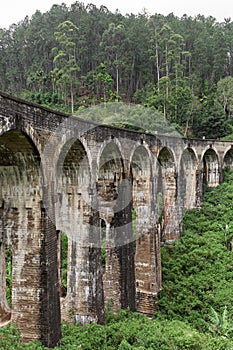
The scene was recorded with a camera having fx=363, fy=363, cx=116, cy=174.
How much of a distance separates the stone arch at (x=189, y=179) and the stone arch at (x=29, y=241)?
12.8 metres

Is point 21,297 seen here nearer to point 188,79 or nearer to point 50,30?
point 188,79

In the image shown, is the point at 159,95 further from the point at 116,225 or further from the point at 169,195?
the point at 116,225

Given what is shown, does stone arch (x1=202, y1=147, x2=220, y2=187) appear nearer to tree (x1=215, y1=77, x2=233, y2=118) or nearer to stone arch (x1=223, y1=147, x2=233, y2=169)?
stone arch (x1=223, y1=147, x2=233, y2=169)

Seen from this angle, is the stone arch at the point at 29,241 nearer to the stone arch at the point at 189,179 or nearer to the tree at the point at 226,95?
the stone arch at the point at 189,179

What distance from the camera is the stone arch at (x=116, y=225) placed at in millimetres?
11125

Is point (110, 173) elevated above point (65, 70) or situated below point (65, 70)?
below

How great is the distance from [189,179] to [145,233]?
715cm

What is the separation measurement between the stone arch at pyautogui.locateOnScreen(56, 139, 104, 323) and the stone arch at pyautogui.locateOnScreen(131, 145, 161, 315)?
4050 mm

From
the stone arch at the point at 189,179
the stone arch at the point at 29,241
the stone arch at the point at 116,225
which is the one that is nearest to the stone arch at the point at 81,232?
the stone arch at the point at 116,225

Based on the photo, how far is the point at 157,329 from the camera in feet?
30.9

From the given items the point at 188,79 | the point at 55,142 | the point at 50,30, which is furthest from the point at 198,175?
the point at 50,30

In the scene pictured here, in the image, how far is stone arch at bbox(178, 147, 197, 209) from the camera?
19333 mm

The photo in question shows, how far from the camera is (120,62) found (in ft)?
116

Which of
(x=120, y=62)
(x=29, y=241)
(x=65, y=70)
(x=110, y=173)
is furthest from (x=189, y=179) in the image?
(x=120, y=62)
